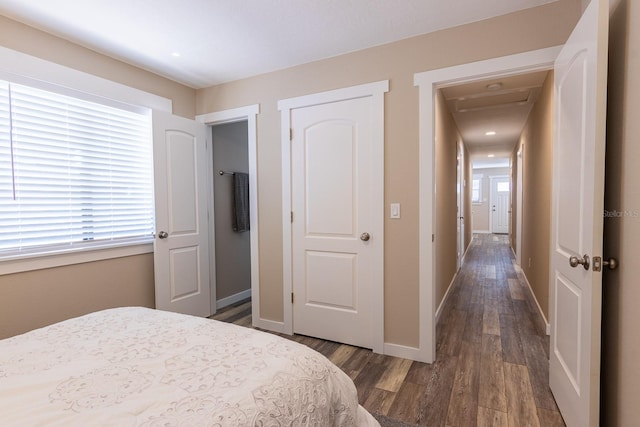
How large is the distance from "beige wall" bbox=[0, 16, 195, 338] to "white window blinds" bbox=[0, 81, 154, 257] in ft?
0.67

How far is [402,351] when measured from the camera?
2.45 m

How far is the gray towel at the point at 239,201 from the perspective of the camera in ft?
12.7

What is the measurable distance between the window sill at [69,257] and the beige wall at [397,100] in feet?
3.64

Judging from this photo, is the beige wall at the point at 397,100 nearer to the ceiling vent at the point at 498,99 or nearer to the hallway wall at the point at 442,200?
the hallway wall at the point at 442,200

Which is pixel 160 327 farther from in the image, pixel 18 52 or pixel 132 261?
pixel 18 52

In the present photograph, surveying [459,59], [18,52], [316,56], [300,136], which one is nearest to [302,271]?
[300,136]

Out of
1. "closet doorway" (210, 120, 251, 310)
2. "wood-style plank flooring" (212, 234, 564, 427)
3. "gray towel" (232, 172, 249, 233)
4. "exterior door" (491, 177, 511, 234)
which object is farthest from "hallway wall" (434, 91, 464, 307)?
"exterior door" (491, 177, 511, 234)

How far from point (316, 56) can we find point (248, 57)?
56 centimetres

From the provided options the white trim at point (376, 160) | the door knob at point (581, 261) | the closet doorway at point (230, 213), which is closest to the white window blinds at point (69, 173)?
the closet doorway at point (230, 213)

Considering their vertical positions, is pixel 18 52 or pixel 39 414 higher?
pixel 18 52

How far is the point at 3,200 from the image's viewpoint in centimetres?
203

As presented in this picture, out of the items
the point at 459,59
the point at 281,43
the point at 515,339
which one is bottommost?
the point at 515,339

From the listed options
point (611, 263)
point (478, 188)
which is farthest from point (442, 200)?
point (478, 188)

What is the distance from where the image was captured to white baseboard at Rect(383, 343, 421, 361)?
Result: 240cm
